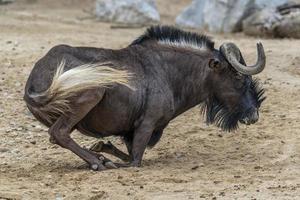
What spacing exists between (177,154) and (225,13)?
7.94 meters

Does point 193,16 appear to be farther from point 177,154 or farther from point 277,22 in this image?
point 177,154

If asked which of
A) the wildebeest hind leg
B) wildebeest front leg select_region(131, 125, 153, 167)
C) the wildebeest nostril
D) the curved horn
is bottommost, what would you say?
the wildebeest hind leg

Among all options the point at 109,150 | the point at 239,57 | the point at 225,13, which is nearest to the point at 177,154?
the point at 109,150

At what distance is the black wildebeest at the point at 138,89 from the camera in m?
8.00

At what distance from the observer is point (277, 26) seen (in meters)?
14.8

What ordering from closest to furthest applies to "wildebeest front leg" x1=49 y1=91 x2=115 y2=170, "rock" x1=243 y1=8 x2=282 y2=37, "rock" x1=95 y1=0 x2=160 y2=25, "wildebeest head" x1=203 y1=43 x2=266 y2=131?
1. "wildebeest front leg" x1=49 y1=91 x2=115 y2=170
2. "wildebeest head" x1=203 y1=43 x2=266 y2=131
3. "rock" x1=243 y1=8 x2=282 y2=37
4. "rock" x1=95 y1=0 x2=160 y2=25

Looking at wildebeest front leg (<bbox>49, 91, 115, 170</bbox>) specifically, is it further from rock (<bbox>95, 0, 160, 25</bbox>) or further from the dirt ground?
rock (<bbox>95, 0, 160, 25</bbox>)

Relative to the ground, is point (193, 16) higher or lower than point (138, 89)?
higher

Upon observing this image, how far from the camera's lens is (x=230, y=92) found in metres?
8.82

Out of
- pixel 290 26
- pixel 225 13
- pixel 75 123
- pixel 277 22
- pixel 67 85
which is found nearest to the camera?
pixel 67 85

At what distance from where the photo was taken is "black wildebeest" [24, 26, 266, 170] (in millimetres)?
7996

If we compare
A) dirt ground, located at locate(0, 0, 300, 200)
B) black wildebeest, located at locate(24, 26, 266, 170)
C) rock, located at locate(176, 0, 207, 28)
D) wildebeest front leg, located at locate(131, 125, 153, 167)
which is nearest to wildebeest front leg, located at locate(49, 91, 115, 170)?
black wildebeest, located at locate(24, 26, 266, 170)

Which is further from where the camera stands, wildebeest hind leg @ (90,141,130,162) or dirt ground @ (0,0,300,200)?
wildebeest hind leg @ (90,141,130,162)

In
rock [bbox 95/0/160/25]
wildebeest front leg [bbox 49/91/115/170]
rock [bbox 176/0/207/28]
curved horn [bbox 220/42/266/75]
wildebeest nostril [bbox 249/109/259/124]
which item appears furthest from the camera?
rock [bbox 95/0/160/25]
